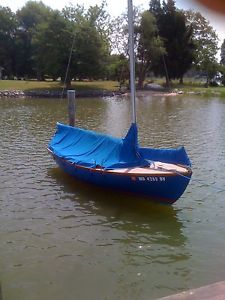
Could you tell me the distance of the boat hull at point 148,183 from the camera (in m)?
13.6

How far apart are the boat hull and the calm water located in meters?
0.52

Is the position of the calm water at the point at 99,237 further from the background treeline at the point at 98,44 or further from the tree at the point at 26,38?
the tree at the point at 26,38

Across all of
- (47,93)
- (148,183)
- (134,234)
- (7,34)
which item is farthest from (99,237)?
(7,34)

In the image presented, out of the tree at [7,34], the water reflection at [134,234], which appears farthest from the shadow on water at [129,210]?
the tree at [7,34]

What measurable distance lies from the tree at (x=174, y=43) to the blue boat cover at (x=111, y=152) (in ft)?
234

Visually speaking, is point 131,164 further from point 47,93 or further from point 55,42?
point 55,42

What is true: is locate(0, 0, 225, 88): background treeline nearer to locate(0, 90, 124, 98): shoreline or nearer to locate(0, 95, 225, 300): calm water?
locate(0, 90, 124, 98): shoreline

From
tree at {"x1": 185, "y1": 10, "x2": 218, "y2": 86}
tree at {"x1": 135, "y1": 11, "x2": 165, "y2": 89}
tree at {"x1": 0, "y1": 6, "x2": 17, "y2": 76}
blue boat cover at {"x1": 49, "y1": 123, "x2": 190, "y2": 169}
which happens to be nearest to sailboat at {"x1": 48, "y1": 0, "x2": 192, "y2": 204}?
blue boat cover at {"x1": 49, "y1": 123, "x2": 190, "y2": 169}

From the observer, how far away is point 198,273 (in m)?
9.52

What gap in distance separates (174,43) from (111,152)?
79244mm

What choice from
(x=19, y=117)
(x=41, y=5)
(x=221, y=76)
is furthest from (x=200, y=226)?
(x=41, y=5)

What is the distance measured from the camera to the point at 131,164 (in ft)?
49.7

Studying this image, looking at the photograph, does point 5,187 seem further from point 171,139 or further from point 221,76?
point 221,76

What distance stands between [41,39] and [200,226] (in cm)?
7208
